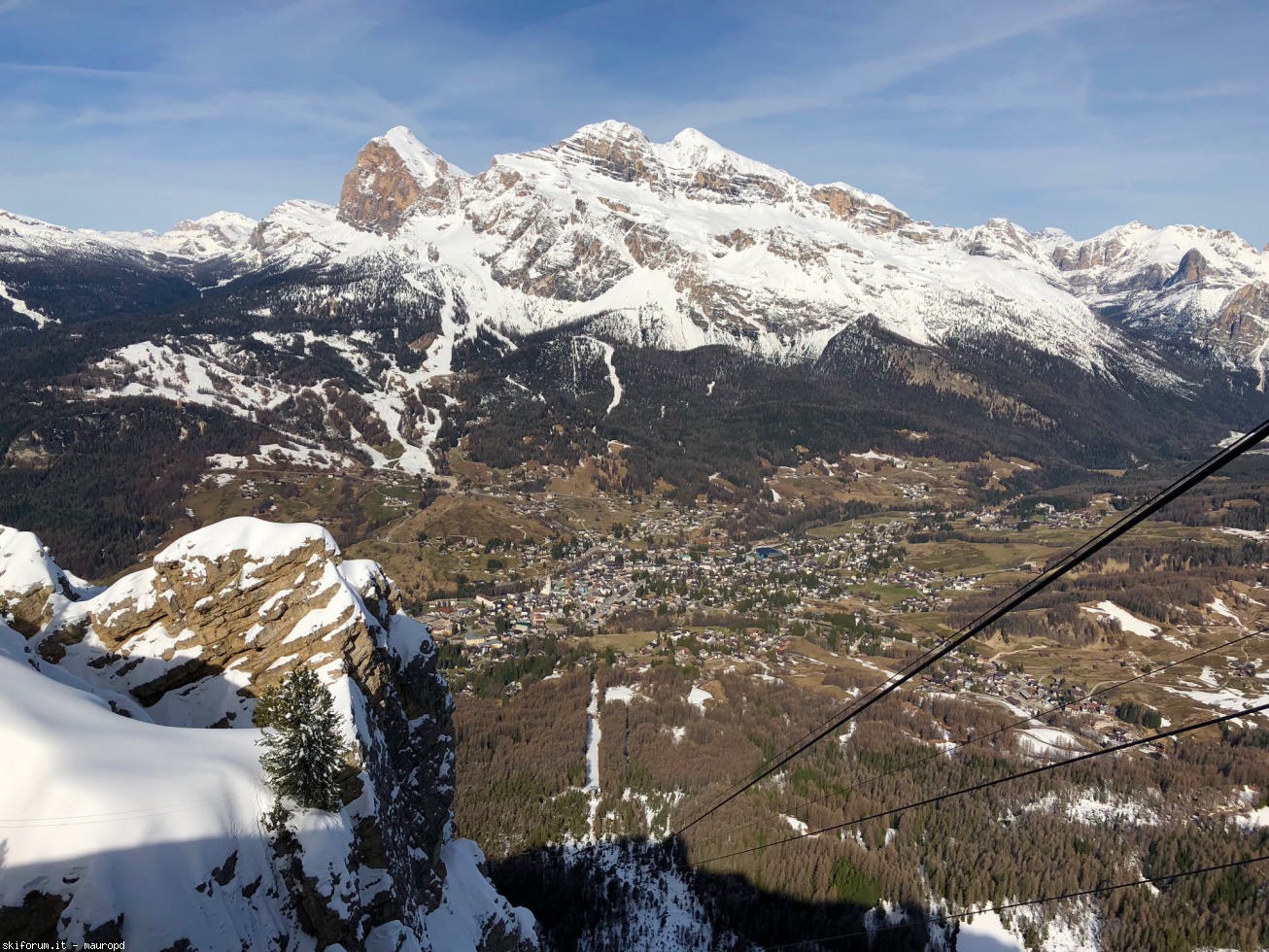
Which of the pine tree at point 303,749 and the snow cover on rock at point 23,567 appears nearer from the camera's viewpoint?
the pine tree at point 303,749

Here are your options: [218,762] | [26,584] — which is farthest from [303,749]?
[26,584]

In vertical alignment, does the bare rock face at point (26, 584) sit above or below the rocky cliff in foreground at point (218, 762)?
above

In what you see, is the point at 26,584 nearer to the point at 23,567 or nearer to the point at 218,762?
the point at 23,567

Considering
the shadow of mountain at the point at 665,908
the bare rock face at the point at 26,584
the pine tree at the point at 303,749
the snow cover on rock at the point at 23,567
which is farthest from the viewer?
the shadow of mountain at the point at 665,908

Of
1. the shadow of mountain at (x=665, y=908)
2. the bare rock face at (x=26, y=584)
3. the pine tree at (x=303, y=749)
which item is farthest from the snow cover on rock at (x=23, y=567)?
the shadow of mountain at (x=665, y=908)

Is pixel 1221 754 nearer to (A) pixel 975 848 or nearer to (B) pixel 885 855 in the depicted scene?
(A) pixel 975 848

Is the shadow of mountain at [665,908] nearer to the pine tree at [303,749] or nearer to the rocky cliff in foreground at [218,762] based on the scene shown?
the rocky cliff in foreground at [218,762]

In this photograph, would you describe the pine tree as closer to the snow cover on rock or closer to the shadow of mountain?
the snow cover on rock
